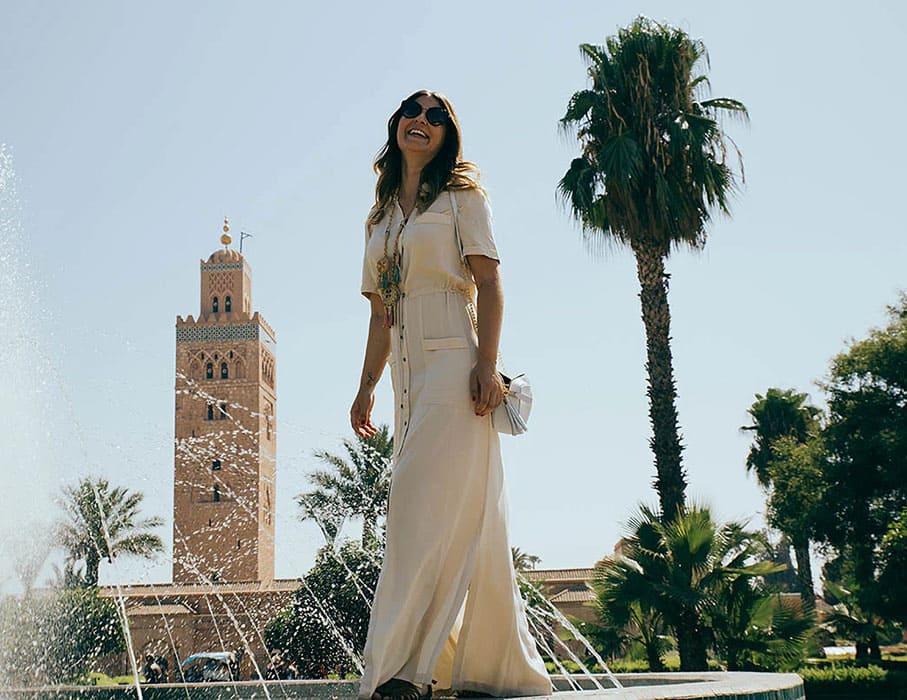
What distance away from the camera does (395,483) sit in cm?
305

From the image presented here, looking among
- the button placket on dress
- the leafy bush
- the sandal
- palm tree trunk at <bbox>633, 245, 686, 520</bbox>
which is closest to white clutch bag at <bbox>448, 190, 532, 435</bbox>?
the button placket on dress

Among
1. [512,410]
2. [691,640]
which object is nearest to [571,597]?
[691,640]

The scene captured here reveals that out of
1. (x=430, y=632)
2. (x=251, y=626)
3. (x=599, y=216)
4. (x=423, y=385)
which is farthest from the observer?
(x=251, y=626)

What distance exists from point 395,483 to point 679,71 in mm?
14279

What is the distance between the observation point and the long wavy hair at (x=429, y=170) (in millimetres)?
3285

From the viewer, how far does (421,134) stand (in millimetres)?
3307

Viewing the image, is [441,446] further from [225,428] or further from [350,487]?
[225,428]

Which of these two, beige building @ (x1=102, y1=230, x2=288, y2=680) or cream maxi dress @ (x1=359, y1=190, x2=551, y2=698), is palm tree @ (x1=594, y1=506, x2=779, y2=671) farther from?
beige building @ (x1=102, y1=230, x2=288, y2=680)

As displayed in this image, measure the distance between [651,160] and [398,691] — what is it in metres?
13.5

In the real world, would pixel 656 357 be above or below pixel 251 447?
below

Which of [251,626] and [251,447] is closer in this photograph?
[251,626]

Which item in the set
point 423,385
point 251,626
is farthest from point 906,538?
point 251,626

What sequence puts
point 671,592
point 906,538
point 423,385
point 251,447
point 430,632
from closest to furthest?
point 430,632 < point 423,385 < point 671,592 < point 906,538 < point 251,447

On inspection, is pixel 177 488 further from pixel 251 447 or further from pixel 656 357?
pixel 656 357
